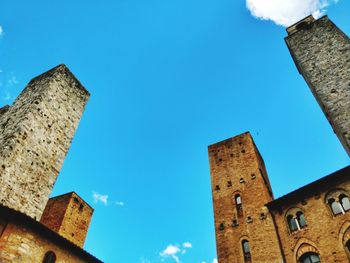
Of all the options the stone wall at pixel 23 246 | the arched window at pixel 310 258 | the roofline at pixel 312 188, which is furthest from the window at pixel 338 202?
the stone wall at pixel 23 246

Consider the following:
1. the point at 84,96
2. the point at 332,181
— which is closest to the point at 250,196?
the point at 332,181

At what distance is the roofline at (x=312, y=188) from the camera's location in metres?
15.6

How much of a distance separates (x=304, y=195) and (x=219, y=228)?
5.42 m

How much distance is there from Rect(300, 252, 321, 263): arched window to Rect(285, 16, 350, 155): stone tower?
5505 millimetres

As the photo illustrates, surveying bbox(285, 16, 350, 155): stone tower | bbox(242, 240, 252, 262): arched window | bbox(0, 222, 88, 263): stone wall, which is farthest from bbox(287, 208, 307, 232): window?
bbox(0, 222, 88, 263): stone wall

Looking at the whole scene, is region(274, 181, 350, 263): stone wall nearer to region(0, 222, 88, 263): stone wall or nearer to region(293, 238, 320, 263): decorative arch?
region(293, 238, 320, 263): decorative arch

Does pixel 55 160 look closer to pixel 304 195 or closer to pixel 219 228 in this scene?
pixel 219 228

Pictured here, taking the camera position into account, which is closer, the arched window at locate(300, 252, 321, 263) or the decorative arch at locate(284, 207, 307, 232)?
the arched window at locate(300, 252, 321, 263)

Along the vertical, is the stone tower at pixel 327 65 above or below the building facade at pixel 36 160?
above

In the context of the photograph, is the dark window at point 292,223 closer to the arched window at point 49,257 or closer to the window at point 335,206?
the window at point 335,206

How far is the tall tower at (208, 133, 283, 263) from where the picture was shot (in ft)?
56.2

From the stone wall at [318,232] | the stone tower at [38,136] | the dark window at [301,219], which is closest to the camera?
the stone tower at [38,136]

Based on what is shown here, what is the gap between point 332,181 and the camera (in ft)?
52.3

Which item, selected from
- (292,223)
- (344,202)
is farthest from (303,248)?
(344,202)
